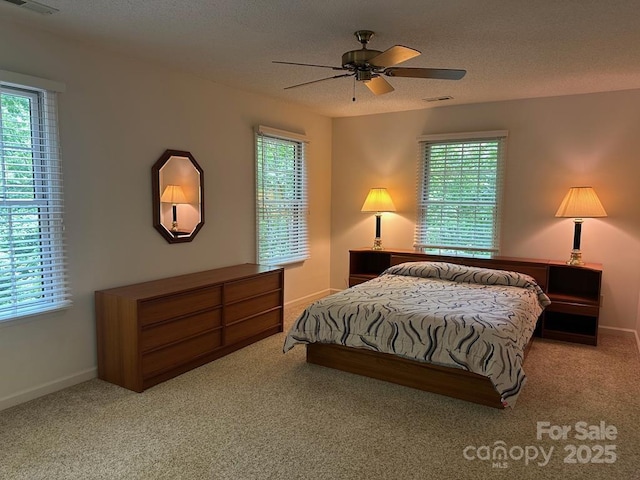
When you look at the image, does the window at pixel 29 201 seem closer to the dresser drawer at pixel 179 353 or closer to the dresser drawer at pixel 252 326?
the dresser drawer at pixel 179 353

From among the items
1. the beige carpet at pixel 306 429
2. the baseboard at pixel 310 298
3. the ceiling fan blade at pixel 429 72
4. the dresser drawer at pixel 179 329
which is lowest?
the beige carpet at pixel 306 429

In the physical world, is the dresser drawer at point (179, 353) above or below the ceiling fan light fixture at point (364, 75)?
below

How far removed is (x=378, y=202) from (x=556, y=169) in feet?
6.56

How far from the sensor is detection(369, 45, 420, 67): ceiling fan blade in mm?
2500

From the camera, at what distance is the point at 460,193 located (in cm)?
523

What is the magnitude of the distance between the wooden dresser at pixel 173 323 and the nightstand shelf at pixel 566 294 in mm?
2306

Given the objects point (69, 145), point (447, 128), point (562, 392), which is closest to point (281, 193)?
point (447, 128)

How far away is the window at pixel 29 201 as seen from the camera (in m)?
2.84

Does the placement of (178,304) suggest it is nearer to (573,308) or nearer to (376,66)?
(376,66)

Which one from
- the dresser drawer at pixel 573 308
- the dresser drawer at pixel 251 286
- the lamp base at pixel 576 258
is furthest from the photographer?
the lamp base at pixel 576 258

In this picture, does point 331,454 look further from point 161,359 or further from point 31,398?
point 31,398

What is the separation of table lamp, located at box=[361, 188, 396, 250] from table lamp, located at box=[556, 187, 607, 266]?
1899 millimetres

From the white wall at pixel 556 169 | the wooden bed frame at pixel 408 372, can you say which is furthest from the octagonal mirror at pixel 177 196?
the white wall at pixel 556 169

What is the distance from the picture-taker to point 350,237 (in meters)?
6.13
